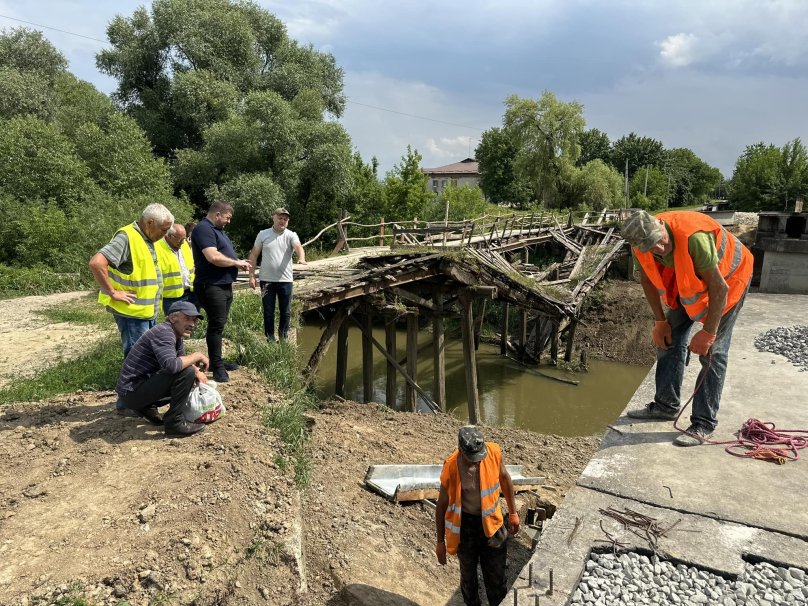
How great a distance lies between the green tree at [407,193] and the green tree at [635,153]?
144 ft

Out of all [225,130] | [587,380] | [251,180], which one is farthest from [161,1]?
[587,380]

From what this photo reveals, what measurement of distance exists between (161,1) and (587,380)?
24.1 meters

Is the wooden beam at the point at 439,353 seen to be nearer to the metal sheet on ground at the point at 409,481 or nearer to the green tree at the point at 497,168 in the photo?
the metal sheet on ground at the point at 409,481

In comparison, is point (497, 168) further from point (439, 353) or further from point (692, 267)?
point (692, 267)

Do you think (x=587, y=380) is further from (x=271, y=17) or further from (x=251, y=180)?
(x=271, y=17)

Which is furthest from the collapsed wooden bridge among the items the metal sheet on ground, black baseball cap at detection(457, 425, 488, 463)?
black baseball cap at detection(457, 425, 488, 463)

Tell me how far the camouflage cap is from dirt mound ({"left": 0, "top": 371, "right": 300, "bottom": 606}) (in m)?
3.01

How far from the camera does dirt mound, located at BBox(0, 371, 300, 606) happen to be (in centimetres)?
279

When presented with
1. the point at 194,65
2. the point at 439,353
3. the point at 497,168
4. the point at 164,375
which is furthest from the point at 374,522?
the point at 497,168

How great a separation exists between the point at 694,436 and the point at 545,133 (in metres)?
34.5

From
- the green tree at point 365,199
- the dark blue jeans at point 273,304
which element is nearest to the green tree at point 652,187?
the green tree at point 365,199

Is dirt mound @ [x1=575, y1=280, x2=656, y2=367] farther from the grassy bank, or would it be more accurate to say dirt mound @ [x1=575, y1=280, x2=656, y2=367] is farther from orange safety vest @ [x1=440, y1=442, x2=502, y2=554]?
orange safety vest @ [x1=440, y1=442, x2=502, y2=554]

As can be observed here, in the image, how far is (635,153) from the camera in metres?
65.6

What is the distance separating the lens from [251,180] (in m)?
20.5
